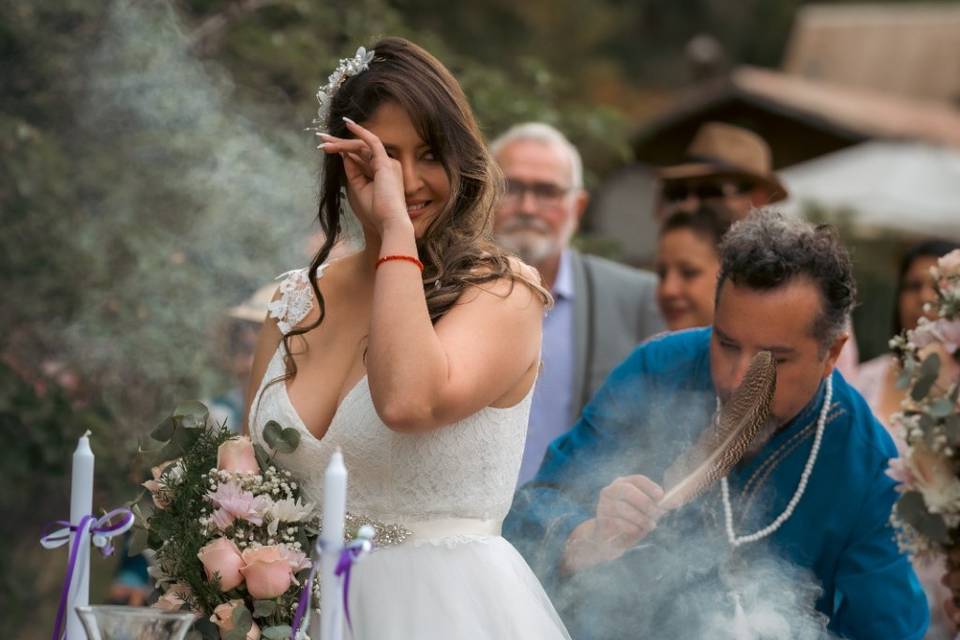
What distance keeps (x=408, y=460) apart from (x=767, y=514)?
3.06 ft

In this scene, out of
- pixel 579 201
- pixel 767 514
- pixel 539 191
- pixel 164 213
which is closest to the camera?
pixel 767 514

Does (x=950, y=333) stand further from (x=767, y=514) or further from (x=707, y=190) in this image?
(x=707, y=190)

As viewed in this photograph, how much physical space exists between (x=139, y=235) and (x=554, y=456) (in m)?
2.74

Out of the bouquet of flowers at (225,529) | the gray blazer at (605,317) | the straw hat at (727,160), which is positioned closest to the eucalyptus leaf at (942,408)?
the bouquet of flowers at (225,529)

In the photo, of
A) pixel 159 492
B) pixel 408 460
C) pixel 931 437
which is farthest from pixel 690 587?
pixel 159 492

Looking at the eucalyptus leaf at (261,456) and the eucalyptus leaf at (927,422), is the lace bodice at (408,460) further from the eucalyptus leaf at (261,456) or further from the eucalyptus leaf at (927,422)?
the eucalyptus leaf at (927,422)

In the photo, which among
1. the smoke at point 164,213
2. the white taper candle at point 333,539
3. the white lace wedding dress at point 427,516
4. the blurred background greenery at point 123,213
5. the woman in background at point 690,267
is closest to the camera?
the white taper candle at point 333,539

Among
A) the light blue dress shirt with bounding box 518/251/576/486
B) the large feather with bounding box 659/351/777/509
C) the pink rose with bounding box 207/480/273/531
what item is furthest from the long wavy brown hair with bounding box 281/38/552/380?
the light blue dress shirt with bounding box 518/251/576/486

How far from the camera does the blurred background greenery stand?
5.57 meters

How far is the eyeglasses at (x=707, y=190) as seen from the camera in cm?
605

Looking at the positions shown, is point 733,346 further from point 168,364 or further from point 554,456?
point 168,364

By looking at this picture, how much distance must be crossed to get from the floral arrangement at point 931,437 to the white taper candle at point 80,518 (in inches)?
56.8

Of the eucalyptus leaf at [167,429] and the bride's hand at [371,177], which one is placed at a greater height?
the bride's hand at [371,177]

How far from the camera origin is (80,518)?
2.56m
